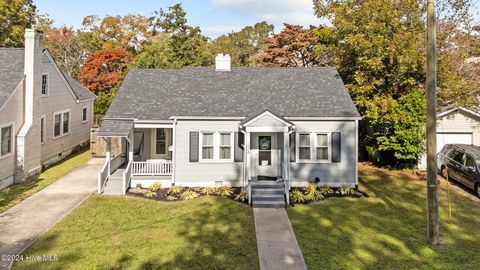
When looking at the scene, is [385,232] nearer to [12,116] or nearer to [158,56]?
[12,116]

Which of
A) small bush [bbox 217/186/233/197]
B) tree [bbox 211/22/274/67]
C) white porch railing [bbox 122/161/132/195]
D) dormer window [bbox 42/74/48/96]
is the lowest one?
small bush [bbox 217/186/233/197]

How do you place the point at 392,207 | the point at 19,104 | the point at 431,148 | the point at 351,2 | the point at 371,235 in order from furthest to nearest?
the point at 351,2
the point at 19,104
the point at 392,207
the point at 371,235
the point at 431,148

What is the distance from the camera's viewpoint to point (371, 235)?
10.7 m

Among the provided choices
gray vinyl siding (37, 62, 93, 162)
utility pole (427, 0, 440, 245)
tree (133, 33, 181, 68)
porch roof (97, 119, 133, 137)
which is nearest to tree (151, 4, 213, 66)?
tree (133, 33, 181, 68)

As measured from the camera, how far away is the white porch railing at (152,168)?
630 inches

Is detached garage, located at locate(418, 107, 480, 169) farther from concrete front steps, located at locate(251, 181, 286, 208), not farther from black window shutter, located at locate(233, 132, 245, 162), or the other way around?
black window shutter, located at locate(233, 132, 245, 162)

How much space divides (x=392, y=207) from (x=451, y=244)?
3.39m

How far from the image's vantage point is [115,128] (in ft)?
50.7

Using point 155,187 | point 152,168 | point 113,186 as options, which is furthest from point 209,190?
point 113,186

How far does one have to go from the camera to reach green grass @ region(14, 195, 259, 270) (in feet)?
29.0

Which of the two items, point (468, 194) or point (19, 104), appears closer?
point (468, 194)

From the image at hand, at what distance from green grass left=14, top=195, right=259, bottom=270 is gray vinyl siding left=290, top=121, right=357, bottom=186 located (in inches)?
159

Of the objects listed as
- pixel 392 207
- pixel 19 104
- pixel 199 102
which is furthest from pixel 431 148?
pixel 19 104

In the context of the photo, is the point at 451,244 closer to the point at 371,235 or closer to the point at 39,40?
the point at 371,235
